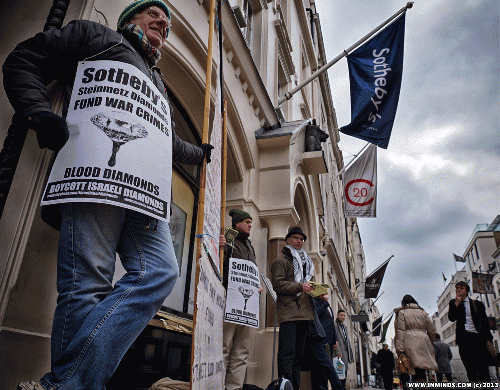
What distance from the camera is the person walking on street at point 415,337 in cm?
588

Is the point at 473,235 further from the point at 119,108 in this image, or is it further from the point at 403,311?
the point at 119,108

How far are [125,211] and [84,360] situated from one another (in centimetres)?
69

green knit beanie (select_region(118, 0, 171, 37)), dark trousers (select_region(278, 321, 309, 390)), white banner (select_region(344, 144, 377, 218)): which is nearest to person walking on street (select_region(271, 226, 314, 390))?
dark trousers (select_region(278, 321, 309, 390))

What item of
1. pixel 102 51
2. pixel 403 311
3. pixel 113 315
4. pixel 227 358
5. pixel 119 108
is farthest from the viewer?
pixel 403 311

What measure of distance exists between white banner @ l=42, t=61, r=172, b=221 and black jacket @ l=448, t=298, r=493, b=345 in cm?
588

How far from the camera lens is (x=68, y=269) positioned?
1.56 m

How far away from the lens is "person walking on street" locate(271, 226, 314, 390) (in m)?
4.25

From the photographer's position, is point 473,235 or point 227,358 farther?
point 473,235

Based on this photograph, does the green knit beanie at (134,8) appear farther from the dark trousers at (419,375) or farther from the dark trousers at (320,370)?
the dark trousers at (419,375)

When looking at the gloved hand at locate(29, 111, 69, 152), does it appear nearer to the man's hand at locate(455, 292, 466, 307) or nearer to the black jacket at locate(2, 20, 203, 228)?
the black jacket at locate(2, 20, 203, 228)

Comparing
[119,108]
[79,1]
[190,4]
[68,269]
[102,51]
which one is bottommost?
[68,269]

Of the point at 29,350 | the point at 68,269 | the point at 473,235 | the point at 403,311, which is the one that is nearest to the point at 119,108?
the point at 68,269

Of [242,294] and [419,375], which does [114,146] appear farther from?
Answer: [419,375]

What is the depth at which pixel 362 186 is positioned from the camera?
12.6m
